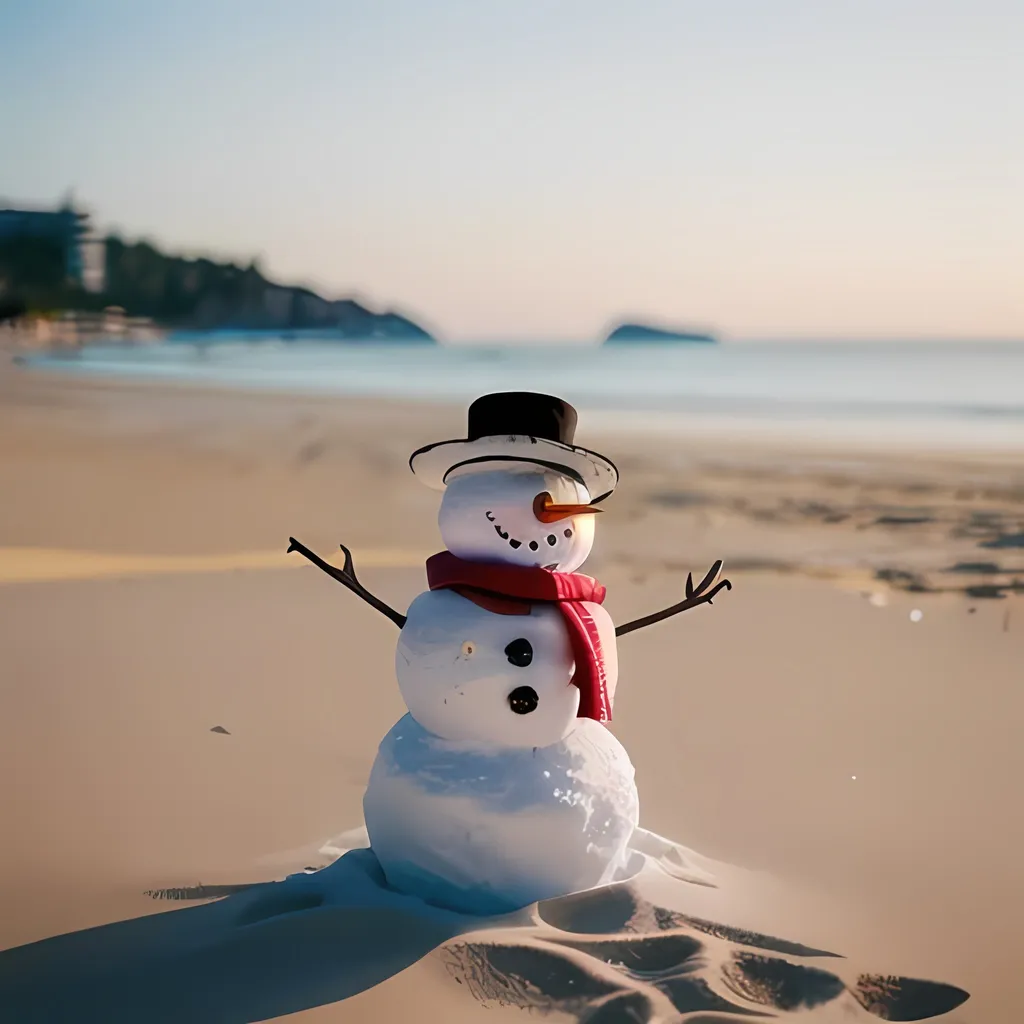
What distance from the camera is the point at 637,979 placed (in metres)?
4.09

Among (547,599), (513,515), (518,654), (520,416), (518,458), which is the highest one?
(520,416)

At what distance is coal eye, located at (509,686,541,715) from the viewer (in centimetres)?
435

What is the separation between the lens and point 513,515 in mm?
4469

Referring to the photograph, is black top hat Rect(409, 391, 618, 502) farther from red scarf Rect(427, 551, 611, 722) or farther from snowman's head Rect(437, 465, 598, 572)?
red scarf Rect(427, 551, 611, 722)

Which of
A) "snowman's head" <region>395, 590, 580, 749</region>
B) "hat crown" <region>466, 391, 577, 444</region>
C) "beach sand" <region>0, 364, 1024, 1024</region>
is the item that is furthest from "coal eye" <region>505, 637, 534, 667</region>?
"beach sand" <region>0, 364, 1024, 1024</region>

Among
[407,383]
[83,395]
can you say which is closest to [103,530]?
[83,395]

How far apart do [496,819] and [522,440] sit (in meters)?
1.22

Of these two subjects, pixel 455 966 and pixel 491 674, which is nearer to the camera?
pixel 455 966

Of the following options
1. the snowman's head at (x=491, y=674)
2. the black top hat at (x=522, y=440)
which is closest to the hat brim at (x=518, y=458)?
the black top hat at (x=522, y=440)

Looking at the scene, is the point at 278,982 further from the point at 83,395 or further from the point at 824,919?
the point at 83,395

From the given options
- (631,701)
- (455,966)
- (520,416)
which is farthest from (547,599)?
(631,701)

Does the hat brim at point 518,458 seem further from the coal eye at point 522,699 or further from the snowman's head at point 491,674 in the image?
the coal eye at point 522,699

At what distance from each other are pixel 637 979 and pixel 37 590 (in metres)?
7.34

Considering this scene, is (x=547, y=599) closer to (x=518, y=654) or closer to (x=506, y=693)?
(x=518, y=654)
